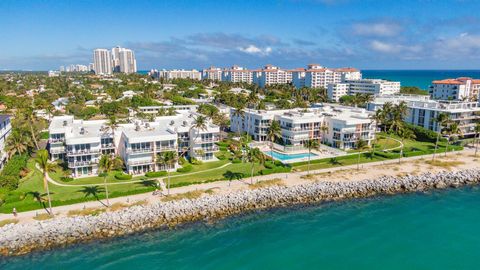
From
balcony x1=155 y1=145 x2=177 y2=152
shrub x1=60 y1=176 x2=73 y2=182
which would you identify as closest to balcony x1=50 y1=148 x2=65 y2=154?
shrub x1=60 y1=176 x2=73 y2=182

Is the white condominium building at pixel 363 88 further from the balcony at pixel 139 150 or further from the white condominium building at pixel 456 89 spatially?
the balcony at pixel 139 150

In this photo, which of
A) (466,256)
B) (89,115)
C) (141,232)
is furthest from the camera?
(89,115)

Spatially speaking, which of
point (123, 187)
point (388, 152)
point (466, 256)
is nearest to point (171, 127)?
point (123, 187)

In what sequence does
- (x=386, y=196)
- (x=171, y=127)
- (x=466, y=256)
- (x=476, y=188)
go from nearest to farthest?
(x=466, y=256) < (x=386, y=196) < (x=476, y=188) < (x=171, y=127)

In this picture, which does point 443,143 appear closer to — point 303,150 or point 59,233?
point 303,150

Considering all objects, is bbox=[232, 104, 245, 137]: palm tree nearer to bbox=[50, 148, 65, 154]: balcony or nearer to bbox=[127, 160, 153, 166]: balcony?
bbox=[127, 160, 153, 166]: balcony

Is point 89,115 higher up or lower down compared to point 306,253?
higher up

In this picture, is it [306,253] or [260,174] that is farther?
[260,174]
